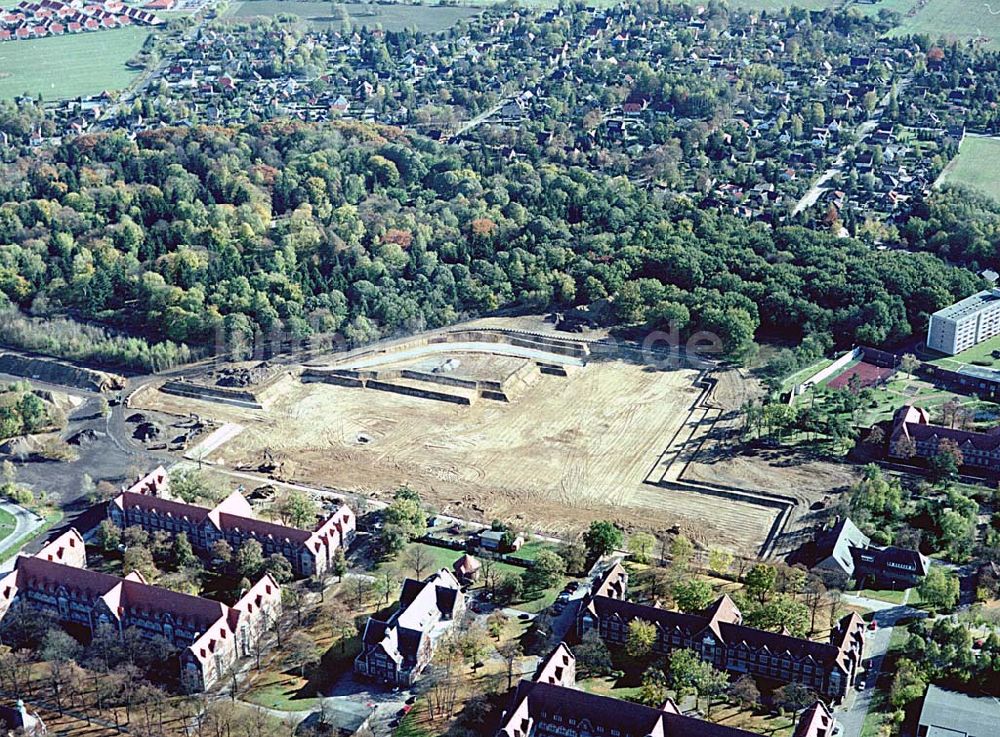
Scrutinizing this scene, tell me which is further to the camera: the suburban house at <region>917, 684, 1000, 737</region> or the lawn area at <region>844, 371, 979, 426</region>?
the lawn area at <region>844, 371, 979, 426</region>

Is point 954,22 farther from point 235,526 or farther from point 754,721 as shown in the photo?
point 754,721

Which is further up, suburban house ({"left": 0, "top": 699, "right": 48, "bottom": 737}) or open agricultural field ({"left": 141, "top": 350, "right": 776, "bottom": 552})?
suburban house ({"left": 0, "top": 699, "right": 48, "bottom": 737})

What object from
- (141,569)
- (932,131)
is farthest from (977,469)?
(932,131)

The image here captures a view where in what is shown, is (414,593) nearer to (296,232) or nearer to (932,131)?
(296,232)

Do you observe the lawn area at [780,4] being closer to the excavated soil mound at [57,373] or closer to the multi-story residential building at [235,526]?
the excavated soil mound at [57,373]

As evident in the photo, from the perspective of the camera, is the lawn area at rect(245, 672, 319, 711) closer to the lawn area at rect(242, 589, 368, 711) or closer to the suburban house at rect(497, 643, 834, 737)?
the lawn area at rect(242, 589, 368, 711)

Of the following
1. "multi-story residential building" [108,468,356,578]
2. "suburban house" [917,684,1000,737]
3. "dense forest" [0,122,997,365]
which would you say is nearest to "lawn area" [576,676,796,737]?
"suburban house" [917,684,1000,737]
